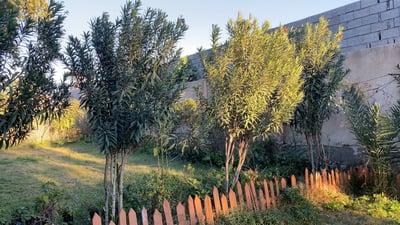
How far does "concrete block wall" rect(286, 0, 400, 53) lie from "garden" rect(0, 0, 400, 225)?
178 centimetres

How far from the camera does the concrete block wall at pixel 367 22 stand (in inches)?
234

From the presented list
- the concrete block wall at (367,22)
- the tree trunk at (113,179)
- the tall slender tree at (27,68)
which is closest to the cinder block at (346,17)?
the concrete block wall at (367,22)

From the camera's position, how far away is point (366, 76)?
546cm

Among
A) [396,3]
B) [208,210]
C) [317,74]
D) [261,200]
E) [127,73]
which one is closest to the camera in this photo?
[127,73]

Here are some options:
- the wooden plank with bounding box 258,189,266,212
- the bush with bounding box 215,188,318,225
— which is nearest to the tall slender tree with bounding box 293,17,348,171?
the bush with bounding box 215,188,318,225

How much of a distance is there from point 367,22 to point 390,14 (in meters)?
0.42

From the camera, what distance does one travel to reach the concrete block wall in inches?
234

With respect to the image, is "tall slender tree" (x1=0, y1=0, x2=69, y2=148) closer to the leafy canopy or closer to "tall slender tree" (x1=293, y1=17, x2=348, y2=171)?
the leafy canopy

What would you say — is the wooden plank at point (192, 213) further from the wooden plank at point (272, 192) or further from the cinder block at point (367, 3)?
the cinder block at point (367, 3)

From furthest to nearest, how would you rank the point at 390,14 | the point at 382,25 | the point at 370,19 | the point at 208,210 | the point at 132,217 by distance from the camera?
1. the point at 370,19
2. the point at 382,25
3. the point at 390,14
4. the point at 208,210
5. the point at 132,217

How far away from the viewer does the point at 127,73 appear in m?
2.73

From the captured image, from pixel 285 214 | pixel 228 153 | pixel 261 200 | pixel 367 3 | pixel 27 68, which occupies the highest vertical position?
pixel 367 3

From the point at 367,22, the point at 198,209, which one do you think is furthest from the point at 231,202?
the point at 367,22

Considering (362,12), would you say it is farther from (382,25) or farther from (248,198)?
(248,198)
